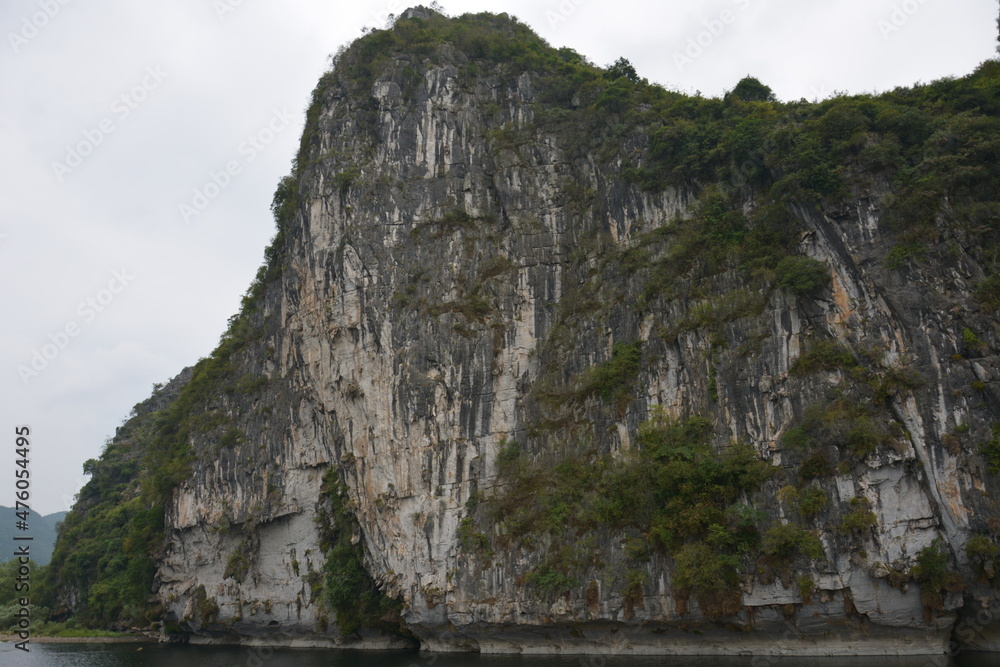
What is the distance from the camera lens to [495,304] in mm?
30438

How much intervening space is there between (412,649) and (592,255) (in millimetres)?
19479

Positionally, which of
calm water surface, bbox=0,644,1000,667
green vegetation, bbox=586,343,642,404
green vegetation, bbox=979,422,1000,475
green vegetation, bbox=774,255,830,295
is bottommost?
calm water surface, bbox=0,644,1000,667

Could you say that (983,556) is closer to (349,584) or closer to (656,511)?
(656,511)

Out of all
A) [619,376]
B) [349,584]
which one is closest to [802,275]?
[619,376]

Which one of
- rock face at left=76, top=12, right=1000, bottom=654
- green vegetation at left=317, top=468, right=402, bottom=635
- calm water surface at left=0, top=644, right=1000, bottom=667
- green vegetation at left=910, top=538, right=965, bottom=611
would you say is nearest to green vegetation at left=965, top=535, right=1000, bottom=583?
rock face at left=76, top=12, right=1000, bottom=654

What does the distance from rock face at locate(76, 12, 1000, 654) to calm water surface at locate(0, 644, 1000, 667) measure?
0.87 meters

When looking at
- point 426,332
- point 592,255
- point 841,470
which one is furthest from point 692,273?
point 426,332

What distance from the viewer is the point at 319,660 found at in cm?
2856

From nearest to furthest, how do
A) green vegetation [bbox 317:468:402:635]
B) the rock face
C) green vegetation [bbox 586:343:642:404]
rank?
the rock face < green vegetation [bbox 586:343:642:404] < green vegetation [bbox 317:468:402:635]

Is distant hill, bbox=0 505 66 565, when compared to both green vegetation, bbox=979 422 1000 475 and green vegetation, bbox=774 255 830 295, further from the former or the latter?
green vegetation, bbox=979 422 1000 475

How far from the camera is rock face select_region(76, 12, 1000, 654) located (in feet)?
69.3

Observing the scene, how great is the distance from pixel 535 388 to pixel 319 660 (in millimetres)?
14367

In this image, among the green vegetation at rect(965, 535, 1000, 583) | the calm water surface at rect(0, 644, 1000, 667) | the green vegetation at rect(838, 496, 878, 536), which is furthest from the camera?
the green vegetation at rect(838, 496, 878, 536)

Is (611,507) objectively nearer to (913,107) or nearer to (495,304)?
(495,304)
